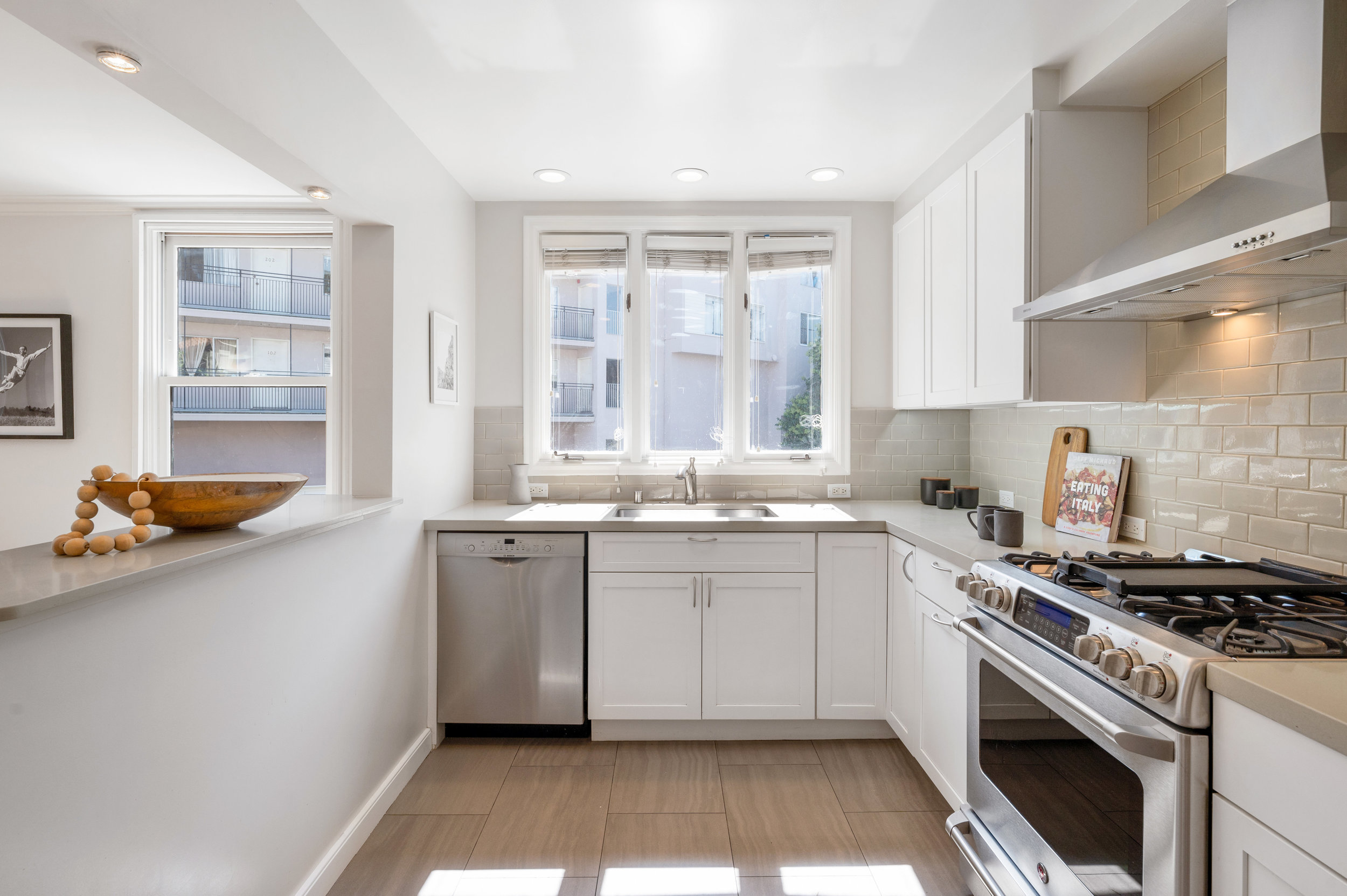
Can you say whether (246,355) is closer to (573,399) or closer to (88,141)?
(88,141)

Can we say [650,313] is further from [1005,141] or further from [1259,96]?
[1259,96]

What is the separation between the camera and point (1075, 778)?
53.7 inches

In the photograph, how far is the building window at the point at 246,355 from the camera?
2850mm

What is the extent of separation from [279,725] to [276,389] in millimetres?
1686

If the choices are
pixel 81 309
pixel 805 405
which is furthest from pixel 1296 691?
pixel 81 309

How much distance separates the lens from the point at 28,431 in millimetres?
2939

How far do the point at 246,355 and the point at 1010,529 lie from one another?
3206 mm

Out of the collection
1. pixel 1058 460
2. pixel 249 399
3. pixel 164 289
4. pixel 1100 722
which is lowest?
pixel 1100 722

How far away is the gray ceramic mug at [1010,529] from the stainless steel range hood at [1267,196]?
28.8 inches

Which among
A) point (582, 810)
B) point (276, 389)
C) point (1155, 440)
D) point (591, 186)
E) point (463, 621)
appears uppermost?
point (591, 186)

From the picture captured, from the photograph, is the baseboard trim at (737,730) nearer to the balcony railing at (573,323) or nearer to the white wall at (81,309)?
the balcony railing at (573,323)

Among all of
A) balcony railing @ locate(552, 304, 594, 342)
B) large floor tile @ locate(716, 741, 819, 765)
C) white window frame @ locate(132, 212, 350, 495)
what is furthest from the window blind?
large floor tile @ locate(716, 741, 819, 765)

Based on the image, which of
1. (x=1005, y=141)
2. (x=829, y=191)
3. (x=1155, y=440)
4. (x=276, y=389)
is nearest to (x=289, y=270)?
(x=276, y=389)

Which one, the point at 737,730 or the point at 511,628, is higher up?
the point at 511,628
